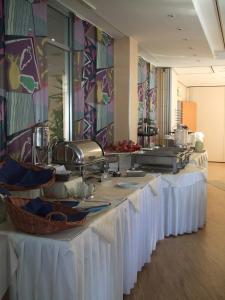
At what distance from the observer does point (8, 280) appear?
147 centimetres

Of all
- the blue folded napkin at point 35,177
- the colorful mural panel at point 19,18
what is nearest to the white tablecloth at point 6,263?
the blue folded napkin at point 35,177

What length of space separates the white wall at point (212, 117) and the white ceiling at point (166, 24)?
4085 mm

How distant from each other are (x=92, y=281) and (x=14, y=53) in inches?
59.6

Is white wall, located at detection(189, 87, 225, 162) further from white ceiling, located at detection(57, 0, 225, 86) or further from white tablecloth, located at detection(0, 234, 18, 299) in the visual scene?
white tablecloth, located at detection(0, 234, 18, 299)

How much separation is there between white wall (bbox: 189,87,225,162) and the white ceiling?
161 inches

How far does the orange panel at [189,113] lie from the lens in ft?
28.4

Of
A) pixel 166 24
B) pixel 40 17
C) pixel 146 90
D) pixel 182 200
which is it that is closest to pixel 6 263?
pixel 40 17

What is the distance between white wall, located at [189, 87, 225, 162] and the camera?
31.2ft

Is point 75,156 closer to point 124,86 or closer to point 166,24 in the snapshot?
point 166,24

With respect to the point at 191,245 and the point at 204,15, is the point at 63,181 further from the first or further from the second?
the point at 204,15

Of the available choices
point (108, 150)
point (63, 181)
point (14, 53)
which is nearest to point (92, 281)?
point (63, 181)

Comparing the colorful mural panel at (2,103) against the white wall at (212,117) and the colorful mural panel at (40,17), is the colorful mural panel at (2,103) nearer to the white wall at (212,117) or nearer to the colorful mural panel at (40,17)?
the colorful mural panel at (40,17)

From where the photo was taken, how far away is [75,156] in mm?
2662

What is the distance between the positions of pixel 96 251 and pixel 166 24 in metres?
2.61
